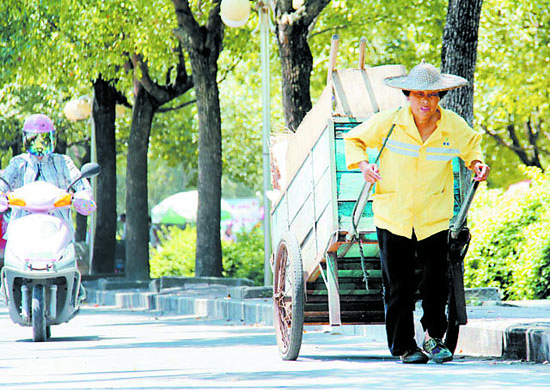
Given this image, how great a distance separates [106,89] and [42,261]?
16038 millimetres

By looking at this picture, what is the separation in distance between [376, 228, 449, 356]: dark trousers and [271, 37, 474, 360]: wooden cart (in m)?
0.21

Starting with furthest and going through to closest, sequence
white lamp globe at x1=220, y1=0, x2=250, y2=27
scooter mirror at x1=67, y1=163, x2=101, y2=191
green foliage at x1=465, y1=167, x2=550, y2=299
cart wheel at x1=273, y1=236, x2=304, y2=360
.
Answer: white lamp globe at x1=220, y1=0, x2=250, y2=27 < green foliage at x1=465, y1=167, x2=550, y2=299 < scooter mirror at x1=67, y1=163, x2=101, y2=191 < cart wheel at x1=273, y1=236, x2=304, y2=360

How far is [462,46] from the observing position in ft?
41.9

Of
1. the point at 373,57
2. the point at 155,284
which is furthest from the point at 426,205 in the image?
the point at 373,57

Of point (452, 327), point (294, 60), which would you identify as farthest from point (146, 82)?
point (452, 327)

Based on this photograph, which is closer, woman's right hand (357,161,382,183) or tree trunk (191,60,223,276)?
woman's right hand (357,161,382,183)

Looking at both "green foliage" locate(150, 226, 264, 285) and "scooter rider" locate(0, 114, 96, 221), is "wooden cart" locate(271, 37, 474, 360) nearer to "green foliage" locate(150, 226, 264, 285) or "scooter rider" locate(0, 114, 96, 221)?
"scooter rider" locate(0, 114, 96, 221)

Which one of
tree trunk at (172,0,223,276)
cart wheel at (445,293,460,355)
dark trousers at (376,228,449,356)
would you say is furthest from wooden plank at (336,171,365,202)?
tree trunk at (172,0,223,276)

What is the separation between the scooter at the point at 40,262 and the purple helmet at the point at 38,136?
15.8 inches

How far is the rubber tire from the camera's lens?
1055 cm

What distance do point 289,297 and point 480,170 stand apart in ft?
5.97

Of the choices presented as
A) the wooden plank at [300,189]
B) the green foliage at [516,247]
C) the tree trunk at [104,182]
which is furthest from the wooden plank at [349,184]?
the tree trunk at [104,182]

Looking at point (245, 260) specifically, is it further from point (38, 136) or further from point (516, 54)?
point (38, 136)

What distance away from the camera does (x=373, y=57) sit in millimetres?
28922
